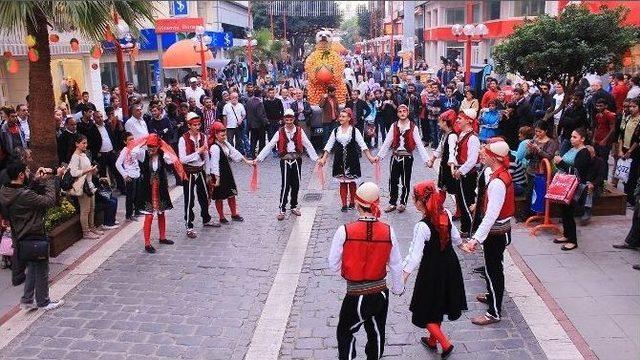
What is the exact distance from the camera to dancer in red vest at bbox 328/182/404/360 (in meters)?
4.63

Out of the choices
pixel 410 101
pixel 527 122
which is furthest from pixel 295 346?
pixel 410 101

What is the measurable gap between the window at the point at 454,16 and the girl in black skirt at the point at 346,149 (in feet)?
120

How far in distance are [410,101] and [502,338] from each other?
34.1 ft

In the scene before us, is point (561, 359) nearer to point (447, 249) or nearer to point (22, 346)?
point (447, 249)

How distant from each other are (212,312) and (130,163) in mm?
3157

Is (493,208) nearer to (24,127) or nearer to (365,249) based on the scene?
(365,249)

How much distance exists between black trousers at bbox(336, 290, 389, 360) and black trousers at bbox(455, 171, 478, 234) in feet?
12.4

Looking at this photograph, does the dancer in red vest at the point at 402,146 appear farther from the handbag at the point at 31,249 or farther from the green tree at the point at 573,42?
the handbag at the point at 31,249

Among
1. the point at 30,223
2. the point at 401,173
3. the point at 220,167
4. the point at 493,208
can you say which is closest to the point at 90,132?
the point at 220,167

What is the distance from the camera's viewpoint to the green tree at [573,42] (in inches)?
361

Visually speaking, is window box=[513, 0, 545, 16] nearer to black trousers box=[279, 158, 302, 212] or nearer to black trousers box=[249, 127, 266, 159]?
black trousers box=[249, 127, 266, 159]

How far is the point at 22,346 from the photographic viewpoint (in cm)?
582

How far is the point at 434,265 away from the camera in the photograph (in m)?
5.19

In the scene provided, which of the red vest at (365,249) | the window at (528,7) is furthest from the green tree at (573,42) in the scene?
the window at (528,7)
